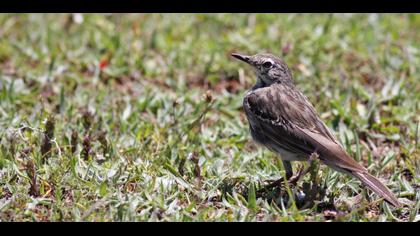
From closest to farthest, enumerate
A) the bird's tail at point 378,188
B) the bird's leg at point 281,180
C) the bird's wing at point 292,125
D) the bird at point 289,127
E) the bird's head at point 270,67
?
the bird's tail at point 378,188 < the bird at point 289,127 < the bird's wing at point 292,125 < the bird's leg at point 281,180 < the bird's head at point 270,67

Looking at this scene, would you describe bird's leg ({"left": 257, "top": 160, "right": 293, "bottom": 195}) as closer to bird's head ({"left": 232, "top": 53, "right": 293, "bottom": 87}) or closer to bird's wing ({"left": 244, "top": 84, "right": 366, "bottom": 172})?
bird's wing ({"left": 244, "top": 84, "right": 366, "bottom": 172})

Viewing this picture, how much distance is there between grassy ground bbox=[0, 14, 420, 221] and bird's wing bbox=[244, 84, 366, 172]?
1.12 feet

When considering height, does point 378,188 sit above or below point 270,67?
below

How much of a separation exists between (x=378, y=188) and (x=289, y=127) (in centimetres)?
114

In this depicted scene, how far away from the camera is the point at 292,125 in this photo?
23.4ft

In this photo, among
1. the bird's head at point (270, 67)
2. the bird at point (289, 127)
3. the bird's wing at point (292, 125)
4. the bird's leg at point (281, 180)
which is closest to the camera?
the bird at point (289, 127)

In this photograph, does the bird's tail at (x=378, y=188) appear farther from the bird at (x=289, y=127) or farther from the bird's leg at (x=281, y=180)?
the bird's leg at (x=281, y=180)

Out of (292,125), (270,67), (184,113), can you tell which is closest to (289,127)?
(292,125)

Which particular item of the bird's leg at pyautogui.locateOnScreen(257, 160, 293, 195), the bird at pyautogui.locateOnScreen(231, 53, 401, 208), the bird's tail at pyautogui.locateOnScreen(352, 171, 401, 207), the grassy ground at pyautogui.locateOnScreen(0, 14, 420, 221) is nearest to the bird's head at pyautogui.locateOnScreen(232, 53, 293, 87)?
the bird at pyautogui.locateOnScreen(231, 53, 401, 208)

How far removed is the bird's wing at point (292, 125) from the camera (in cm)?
669

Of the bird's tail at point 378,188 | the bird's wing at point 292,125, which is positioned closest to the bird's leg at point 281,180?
the bird's wing at point 292,125

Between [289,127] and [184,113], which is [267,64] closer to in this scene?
[289,127]

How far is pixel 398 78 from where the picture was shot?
32.4ft
